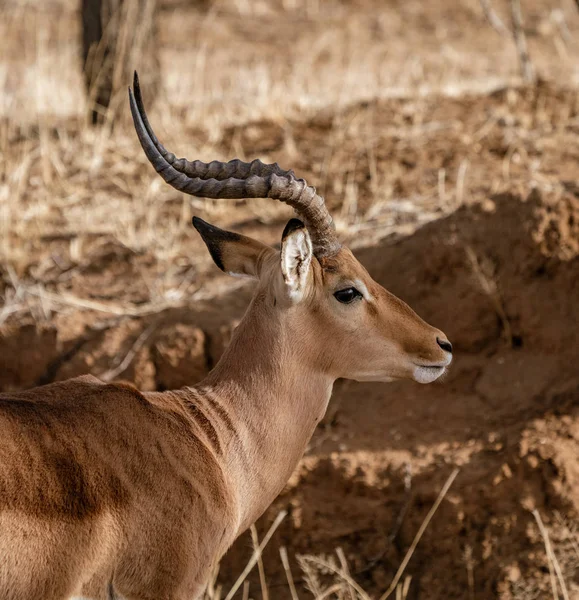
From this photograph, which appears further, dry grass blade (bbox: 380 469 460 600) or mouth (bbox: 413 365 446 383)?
dry grass blade (bbox: 380 469 460 600)

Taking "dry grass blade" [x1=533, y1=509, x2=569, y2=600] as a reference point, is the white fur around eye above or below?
above

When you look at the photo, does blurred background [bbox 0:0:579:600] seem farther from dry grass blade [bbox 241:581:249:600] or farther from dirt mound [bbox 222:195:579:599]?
dry grass blade [bbox 241:581:249:600]

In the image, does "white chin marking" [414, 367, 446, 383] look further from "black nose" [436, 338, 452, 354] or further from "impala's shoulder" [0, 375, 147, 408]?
"impala's shoulder" [0, 375, 147, 408]

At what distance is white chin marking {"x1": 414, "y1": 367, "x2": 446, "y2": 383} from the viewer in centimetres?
536

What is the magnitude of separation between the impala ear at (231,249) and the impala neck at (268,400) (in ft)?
1.16

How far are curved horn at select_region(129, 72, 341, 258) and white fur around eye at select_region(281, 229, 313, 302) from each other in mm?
182

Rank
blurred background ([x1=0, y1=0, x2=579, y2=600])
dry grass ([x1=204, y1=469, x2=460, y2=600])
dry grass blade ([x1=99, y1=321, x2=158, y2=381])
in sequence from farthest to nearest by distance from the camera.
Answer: dry grass blade ([x1=99, y1=321, x2=158, y2=381])
blurred background ([x1=0, y1=0, x2=579, y2=600])
dry grass ([x1=204, y1=469, x2=460, y2=600])

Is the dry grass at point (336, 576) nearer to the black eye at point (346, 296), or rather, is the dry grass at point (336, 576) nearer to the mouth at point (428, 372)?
the mouth at point (428, 372)

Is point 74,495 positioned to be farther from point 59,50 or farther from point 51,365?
point 59,50

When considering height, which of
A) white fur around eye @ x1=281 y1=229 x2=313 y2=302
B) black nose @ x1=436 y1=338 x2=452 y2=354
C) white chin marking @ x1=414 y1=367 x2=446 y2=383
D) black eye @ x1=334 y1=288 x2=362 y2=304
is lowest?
white chin marking @ x1=414 y1=367 x2=446 y2=383

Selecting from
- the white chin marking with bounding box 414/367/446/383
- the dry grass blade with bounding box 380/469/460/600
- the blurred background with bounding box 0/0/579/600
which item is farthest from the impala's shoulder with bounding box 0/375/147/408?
the dry grass blade with bounding box 380/469/460/600

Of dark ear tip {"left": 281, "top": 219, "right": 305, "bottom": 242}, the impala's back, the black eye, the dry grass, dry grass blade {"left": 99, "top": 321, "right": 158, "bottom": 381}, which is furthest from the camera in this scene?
dry grass blade {"left": 99, "top": 321, "right": 158, "bottom": 381}

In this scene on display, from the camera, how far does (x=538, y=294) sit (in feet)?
24.5

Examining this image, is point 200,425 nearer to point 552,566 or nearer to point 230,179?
point 230,179
